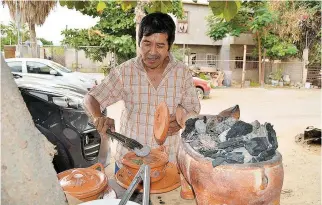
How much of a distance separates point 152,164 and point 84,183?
12.8 inches

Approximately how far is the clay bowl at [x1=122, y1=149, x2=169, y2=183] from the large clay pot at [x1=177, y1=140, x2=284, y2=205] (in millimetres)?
283

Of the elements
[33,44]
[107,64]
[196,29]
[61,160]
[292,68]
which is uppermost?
[196,29]

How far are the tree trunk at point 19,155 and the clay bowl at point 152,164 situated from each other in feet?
2.55

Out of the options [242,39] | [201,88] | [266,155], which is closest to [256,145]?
[266,155]

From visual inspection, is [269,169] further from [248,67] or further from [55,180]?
[248,67]

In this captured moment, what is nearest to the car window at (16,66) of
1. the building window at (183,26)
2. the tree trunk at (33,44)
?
the tree trunk at (33,44)

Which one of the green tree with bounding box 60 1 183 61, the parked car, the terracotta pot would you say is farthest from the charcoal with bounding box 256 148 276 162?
the green tree with bounding box 60 1 183 61

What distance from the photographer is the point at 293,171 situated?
15.6ft

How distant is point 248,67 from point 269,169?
18380 mm

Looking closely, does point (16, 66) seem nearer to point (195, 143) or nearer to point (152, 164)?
point (152, 164)

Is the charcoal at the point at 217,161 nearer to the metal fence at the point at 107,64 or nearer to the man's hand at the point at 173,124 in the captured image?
the man's hand at the point at 173,124

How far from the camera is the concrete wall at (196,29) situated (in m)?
19.7

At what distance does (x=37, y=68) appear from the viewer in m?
10.4

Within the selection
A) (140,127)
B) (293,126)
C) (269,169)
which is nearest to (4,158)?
(269,169)
